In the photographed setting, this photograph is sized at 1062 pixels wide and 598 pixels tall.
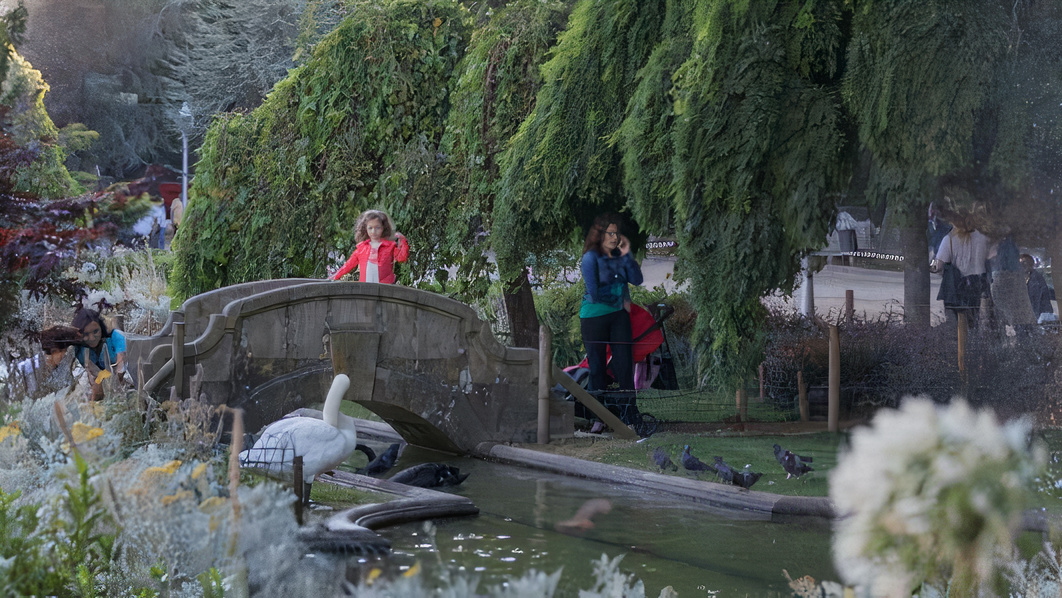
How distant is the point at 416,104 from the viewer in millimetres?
13969

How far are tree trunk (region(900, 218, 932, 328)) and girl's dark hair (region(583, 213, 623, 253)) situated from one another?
301 centimetres

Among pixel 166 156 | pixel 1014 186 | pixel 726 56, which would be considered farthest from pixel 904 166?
pixel 166 156

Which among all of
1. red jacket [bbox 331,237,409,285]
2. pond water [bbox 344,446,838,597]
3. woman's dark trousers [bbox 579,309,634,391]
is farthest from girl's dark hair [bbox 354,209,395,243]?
pond water [bbox 344,446,838,597]

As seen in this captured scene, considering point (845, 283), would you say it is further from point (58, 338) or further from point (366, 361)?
point (58, 338)

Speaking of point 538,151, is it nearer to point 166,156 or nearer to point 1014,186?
point 1014,186

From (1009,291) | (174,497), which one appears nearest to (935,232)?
(1009,291)

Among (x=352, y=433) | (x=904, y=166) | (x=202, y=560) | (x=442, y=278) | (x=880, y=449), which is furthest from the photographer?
(x=442, y=278)

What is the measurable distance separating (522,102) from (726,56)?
4131 millimetres

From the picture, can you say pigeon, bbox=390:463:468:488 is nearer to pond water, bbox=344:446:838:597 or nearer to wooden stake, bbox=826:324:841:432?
pond water, bbox=344:446:838:597

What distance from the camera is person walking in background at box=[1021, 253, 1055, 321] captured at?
11555 mm

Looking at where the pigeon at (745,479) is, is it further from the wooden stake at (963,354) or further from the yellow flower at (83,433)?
the yellow flower at (83,433)

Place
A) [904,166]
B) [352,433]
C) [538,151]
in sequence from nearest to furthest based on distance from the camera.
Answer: [352,433] → [904,166] → [538,151]

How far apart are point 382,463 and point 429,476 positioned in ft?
3.85

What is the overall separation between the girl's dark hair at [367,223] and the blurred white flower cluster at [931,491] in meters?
9.59
